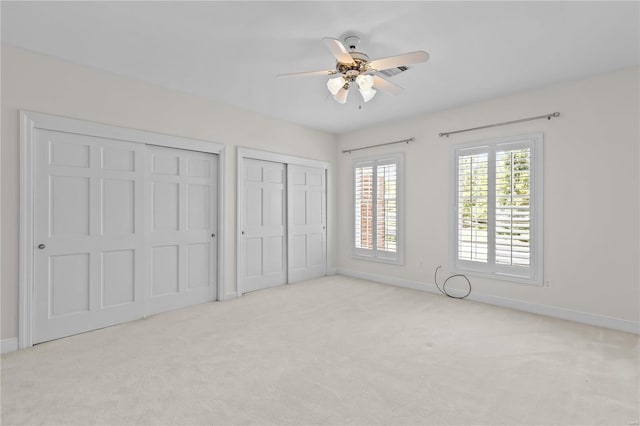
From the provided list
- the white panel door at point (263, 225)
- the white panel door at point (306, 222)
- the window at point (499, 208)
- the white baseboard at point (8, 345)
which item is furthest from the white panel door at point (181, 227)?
the window at point (499, 208)

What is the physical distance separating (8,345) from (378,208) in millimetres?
4622

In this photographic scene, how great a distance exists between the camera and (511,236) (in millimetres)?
3953

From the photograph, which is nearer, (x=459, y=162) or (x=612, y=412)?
(x=612, y=412)

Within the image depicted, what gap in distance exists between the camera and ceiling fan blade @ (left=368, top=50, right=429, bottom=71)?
2.28 m

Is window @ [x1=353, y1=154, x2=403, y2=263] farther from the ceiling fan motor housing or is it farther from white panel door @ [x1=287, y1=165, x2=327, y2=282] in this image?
the ceiling fan motor housing

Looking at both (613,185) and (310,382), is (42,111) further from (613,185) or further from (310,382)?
(613,185)

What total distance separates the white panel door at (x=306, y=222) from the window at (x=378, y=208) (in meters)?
0.61

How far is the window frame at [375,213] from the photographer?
16.5 ft

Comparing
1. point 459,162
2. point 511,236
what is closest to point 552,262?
point 511,236

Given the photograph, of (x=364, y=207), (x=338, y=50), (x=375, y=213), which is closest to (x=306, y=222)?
(x=364, y=207)

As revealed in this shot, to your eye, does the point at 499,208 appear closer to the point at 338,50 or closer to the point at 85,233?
the point at 338,50

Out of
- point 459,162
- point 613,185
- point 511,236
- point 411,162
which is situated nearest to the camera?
point 613,185

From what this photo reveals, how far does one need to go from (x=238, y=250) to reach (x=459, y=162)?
3.28m

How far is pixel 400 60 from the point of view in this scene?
238cm
